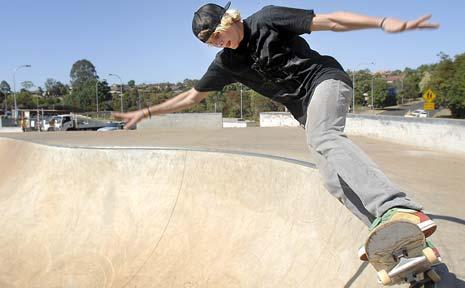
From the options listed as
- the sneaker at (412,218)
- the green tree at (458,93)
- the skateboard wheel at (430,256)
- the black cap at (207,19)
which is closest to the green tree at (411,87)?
the green tree at (458,93)

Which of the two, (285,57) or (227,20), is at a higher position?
(227,20)

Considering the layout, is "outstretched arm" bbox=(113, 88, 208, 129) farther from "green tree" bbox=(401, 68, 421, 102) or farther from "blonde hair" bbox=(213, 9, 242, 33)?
"green tree" bbox=(401, 68, 421, 102)

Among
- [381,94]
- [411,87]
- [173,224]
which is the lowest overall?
[173,224]

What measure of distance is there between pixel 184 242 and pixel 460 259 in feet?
12.0

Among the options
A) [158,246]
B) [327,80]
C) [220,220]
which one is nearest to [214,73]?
[327,80]

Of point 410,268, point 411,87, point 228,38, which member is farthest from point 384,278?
point 411,87

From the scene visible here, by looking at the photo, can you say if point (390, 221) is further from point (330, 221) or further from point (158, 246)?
point (158, 246)

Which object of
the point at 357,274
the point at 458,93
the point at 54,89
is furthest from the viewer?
the point at 54,89

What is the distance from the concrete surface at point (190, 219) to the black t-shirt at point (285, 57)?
1251mm

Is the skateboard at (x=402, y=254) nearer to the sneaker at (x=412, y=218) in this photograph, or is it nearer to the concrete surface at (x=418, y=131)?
the sneaker at (x=412, y=218)

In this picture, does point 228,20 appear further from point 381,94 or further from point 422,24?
point 381,94

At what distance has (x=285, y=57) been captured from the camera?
2791mm

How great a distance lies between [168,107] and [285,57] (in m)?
1.12

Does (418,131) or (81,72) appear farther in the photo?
(81,72)
